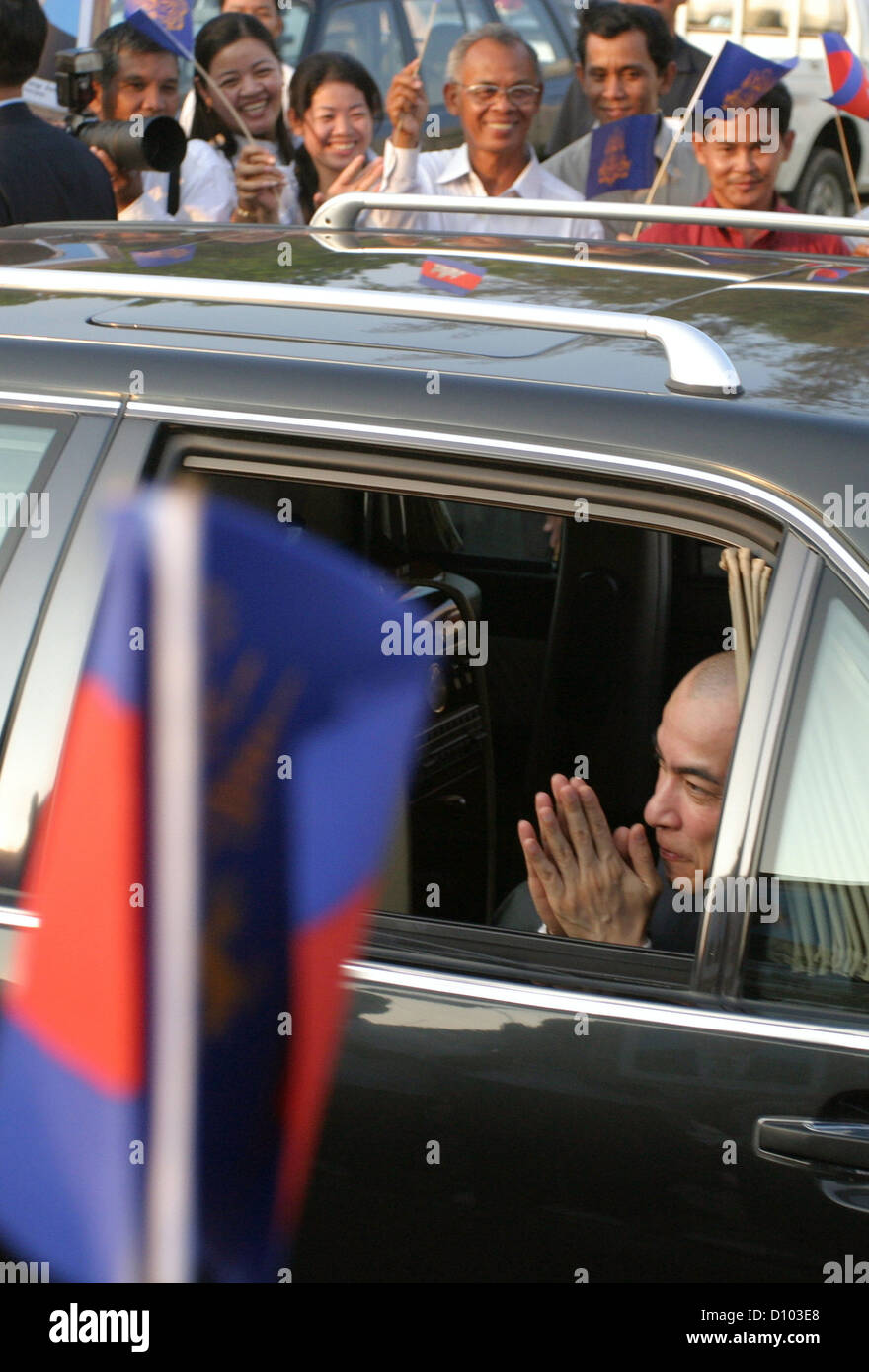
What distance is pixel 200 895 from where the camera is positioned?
1786mm

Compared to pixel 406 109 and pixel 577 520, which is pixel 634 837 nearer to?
pixel 577 520

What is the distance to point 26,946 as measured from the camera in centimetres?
202

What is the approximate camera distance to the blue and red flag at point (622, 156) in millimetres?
4492

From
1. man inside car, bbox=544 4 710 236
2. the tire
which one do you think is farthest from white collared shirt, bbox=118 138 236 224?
the tire

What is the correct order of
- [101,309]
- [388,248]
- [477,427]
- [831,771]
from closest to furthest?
[831,771] → [477,427] → [101,309] → [388,248]

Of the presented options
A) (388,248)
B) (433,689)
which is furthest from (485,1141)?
(388,248)

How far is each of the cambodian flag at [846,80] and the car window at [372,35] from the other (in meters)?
4.56

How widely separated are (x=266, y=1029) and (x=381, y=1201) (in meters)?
0.26

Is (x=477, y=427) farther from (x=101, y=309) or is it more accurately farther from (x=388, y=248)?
(x=388, y=248)

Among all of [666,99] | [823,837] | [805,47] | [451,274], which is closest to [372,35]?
[666,99]

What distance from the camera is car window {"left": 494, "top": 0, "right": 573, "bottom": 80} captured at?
934 centimetres

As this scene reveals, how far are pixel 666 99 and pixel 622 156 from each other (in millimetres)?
2623

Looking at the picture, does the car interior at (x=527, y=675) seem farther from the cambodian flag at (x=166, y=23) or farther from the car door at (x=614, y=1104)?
the cambodian flag at (x=166, y=23)
